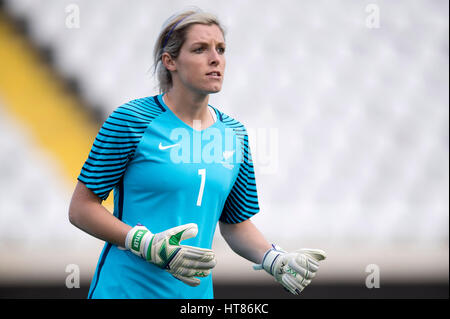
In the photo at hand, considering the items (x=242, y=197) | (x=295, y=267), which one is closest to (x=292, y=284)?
(x=295, y=267)

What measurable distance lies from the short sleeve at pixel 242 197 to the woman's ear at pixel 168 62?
35 centimetres

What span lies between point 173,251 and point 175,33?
75 cm

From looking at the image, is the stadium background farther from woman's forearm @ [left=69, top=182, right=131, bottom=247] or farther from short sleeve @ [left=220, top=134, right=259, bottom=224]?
woman's forearm @ [left=69, top=182, right=131, bottom=247]

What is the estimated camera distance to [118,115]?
1641 millimetres

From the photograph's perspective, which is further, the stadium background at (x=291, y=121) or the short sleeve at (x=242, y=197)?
the stadium background at (x=291, y=121)

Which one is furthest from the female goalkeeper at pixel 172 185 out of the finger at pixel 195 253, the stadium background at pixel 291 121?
the stadium background at pixel 291 121

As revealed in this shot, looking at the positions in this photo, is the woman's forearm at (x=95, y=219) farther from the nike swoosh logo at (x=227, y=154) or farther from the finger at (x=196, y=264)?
the nike swoosh logo at (x=227, y=154)

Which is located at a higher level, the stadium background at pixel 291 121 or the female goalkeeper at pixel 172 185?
the stadium background at pixel 291 121

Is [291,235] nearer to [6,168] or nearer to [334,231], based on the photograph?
[334,231]

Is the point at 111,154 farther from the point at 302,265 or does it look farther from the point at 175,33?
the point at 302,265

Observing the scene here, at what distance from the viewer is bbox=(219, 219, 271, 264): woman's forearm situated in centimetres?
182

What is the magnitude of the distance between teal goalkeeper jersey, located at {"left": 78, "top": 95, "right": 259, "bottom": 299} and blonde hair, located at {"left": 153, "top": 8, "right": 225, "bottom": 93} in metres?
0.18

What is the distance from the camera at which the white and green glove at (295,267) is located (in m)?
1.68

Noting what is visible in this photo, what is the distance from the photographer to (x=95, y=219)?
1.56m
